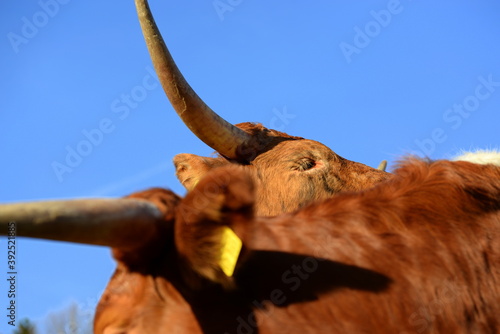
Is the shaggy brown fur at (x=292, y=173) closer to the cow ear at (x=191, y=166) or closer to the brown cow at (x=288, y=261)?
the cow ear at (x=191, y=166)

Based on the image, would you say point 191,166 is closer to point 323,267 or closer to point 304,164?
point 304,164

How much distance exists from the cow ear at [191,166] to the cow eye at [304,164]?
74cm

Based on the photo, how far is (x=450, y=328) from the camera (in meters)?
2.56

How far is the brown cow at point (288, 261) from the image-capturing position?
2.19 m

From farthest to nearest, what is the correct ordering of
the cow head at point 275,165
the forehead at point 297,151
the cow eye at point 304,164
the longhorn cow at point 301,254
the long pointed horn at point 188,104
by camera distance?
the forehead at point 297,151 < the cow eye at point 304,164 < the cow head at point 275,165 < the long pointed horn at point 188,104 < the longhorn cow at point 301,254

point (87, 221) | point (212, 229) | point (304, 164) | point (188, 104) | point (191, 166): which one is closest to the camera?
point (87, 221)

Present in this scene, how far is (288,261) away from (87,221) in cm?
77

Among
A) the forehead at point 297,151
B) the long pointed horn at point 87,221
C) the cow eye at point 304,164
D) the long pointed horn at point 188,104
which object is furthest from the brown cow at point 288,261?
the forehead at point 297,151

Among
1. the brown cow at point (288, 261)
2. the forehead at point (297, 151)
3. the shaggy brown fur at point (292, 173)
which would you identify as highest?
the forehead at point (297, 151)

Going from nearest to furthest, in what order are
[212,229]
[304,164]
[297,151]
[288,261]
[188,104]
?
[212,229], [288,261], [188,104], [304,164], [297,151]

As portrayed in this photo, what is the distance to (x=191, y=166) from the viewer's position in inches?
283

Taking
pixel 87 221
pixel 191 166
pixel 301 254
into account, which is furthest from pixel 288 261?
pixel 191 166

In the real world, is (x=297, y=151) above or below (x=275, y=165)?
above

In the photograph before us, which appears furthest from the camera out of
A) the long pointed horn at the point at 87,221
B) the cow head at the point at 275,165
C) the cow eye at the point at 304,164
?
the cow eye at the point at 304,164
